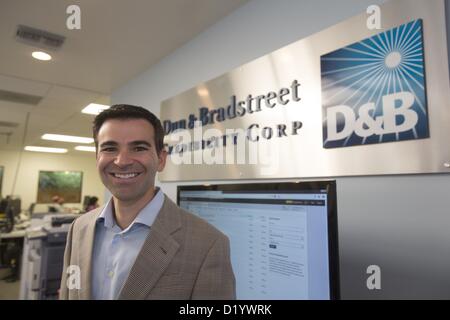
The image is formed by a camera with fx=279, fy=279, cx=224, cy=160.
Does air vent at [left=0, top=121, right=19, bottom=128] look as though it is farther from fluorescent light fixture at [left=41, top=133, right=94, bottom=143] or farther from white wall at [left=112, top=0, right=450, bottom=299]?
white wall at [left=112, top=0, right=450, bottom=299]

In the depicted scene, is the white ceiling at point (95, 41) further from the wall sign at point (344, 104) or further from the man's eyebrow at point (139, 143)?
the man's eyebrow at point (139, 143)

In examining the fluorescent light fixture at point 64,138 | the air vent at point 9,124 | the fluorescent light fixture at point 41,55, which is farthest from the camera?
the fluorescent light fixture at point 64,138

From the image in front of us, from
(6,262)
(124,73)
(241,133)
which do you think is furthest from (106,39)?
(6,262)

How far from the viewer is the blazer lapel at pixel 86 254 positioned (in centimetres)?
69

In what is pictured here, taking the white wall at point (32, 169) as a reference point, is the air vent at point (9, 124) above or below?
above

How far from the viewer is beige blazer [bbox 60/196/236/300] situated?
2.06ft

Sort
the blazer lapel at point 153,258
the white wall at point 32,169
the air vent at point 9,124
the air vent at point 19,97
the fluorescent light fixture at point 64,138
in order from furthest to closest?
the white wall at point 32,169 < the fluorescent light fixture at point 64,138 < the air vent at point 9,124 < the air vent at point 19,97 < the blazer lapel at point 153,258

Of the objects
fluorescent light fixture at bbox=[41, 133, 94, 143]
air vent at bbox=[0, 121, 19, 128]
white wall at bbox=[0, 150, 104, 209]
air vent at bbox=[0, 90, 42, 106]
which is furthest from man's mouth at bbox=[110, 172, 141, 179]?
white wall at bbox=[0, 150, 104, 209]

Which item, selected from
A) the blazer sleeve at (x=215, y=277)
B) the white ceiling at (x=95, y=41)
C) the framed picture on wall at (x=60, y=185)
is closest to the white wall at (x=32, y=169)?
the framed picture on wall at (x=60, y=185)

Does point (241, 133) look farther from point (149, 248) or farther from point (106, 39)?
point (106, 39)

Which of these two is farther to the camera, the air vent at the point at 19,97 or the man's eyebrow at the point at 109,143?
the air vent at the point at 19,97

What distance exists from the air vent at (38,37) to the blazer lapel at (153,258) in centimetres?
169

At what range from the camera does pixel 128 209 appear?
0.78 metres
